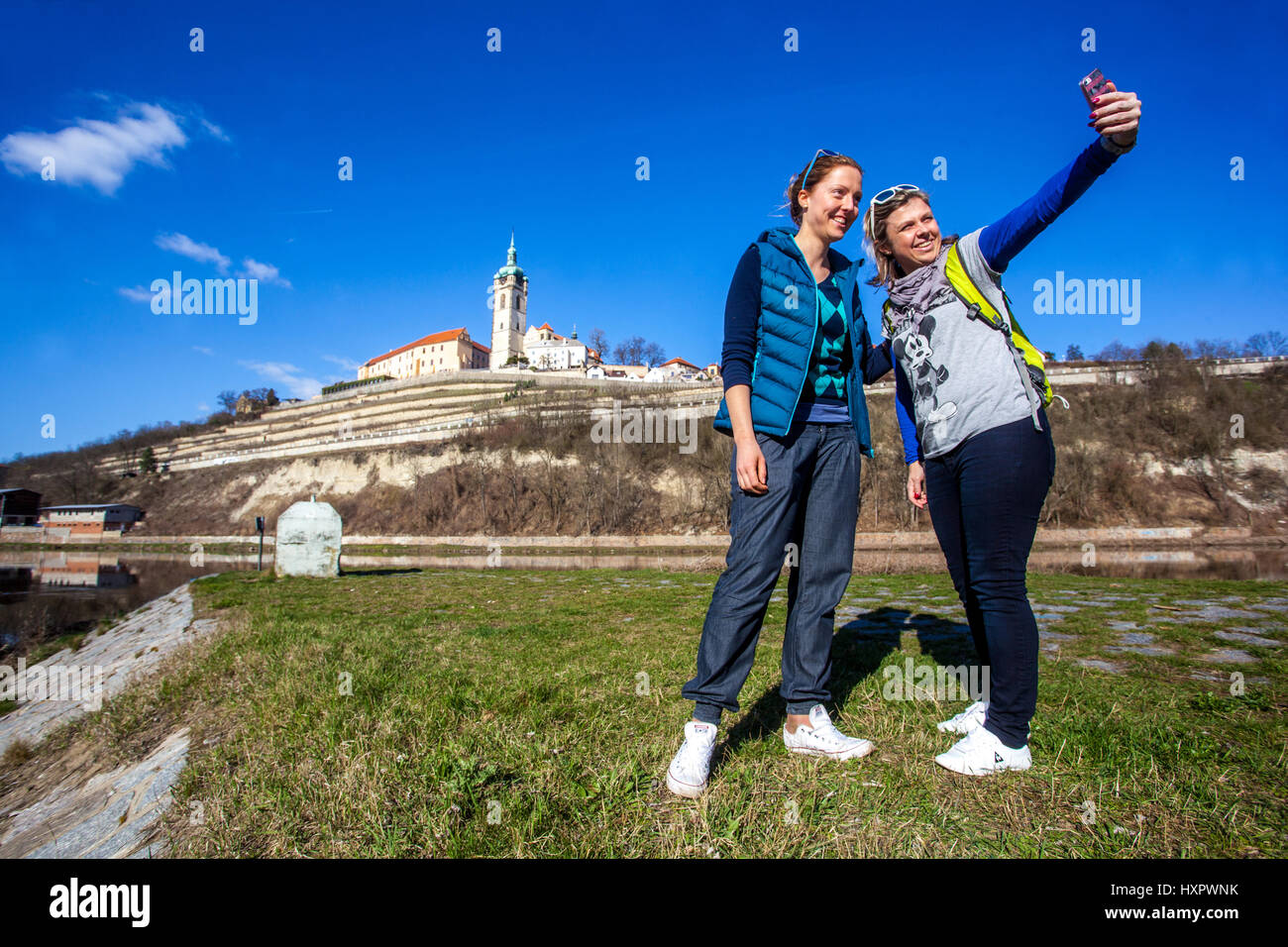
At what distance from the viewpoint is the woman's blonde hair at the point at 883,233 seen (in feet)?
8.77

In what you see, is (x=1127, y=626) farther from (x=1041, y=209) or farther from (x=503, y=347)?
(x=503, y=347)

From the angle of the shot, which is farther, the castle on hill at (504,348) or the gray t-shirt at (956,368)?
the castle on hill at (504,348)

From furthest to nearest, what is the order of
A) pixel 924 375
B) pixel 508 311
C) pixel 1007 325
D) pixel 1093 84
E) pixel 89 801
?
1. pixel 508 311
2. pixel 89 801
3. pixel 924 375
4. pixel 1007 325
5. pixel 1093 84

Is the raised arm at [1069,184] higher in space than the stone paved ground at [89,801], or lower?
higher

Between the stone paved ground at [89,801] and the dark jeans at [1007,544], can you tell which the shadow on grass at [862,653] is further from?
the stone paved ground at [89,801]

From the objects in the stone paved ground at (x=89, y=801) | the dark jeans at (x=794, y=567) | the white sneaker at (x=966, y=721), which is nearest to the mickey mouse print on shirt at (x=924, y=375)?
the dark jeans at (x=794, y=567)

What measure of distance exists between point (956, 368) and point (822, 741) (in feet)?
5.50

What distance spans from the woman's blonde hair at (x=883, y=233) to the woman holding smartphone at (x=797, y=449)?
205 millimetres

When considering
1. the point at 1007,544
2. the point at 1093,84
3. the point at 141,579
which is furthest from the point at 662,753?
the point at 141,579

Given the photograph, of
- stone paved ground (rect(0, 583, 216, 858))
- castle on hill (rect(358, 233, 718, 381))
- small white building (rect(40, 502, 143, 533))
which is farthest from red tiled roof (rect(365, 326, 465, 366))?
stone paved ground (rect(0, 583, 216, 858))

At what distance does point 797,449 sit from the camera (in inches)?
92.2
